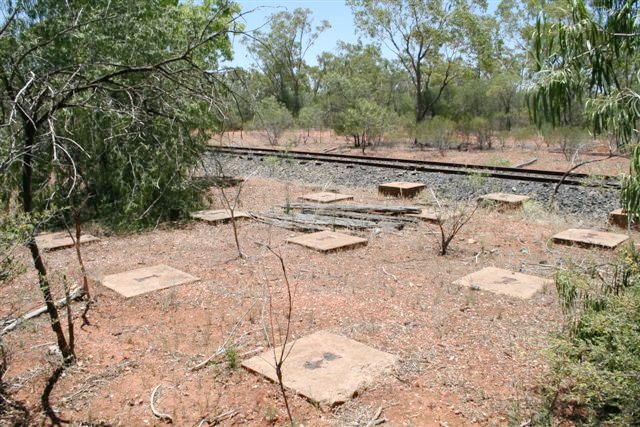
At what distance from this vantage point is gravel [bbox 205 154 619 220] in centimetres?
1155

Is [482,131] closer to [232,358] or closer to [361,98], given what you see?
[361,98]

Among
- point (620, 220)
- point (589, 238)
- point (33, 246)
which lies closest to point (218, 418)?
point (33, 246)

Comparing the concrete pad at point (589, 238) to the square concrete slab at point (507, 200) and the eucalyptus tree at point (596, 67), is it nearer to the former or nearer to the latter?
the square concrete slab at point (507, 200)

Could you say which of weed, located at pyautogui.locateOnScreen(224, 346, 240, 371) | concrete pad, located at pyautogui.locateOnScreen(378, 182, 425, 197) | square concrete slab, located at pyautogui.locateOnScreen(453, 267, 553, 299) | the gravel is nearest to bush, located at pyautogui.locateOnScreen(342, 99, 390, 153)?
the gravel

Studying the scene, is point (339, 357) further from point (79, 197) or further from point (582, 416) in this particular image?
point (79, 197)

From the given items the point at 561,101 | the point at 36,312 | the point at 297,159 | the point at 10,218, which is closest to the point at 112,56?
the point at 36,312

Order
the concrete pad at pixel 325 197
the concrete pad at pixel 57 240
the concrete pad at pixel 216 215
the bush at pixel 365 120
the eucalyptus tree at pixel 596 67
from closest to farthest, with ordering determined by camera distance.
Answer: the eucalyptus tree at pixel 596 67, the concrete pad at pixel 57 240, the concrete pad at pixel 216 215, the concrete pad at pixel 325 197, the bush at pixel 365 120

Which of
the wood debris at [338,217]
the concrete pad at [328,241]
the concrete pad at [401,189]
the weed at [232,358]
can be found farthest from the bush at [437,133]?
the weed at [232,358]

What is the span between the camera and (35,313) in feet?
18.3

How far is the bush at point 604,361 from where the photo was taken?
3105 millimetres

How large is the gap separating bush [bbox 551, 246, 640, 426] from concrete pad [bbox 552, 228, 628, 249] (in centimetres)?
421

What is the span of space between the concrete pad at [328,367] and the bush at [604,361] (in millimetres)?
1320

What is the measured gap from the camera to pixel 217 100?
4113mm

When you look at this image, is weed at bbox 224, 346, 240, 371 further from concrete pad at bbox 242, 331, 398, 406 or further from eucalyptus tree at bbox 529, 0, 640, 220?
eucalyptus tree at bbox 529, 0, 640, 220
